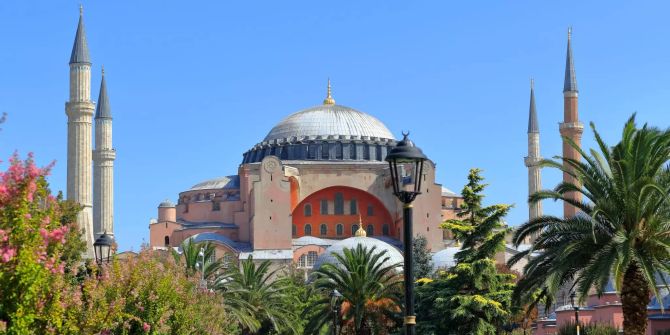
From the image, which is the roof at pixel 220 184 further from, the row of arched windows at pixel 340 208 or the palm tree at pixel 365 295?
the palm tree at pixel 365 295

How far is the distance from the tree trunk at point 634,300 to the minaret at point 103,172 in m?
44.9

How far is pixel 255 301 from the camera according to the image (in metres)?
39.8

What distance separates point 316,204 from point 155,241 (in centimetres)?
1007

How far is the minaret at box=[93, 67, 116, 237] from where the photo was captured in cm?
6200

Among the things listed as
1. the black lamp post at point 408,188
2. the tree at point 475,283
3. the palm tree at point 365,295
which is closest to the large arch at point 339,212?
the palm tree at point 365,295

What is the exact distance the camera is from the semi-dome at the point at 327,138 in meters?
71.1

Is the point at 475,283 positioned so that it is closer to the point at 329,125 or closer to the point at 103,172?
the point at 103,172

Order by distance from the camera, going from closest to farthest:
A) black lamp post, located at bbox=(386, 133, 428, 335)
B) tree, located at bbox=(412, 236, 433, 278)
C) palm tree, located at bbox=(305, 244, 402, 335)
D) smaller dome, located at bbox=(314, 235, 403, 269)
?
black lamp post, located at bbox=(386, 133, 428, 335), palm tree, located at bbox=(305, 244, 402, 335), tree, located at bbox=(412, 236, 433, 278), smaller dome, located at bbox=(314, 235, 403, 269)

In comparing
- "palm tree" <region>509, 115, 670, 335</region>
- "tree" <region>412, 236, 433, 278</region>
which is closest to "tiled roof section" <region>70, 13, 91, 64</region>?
"tree" <region>412, 236, 433, 278</region>

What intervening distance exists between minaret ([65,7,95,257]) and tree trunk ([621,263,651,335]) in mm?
38742

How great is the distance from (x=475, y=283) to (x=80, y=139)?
28651 mm

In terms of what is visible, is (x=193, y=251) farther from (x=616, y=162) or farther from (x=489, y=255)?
(x=616, y=162)

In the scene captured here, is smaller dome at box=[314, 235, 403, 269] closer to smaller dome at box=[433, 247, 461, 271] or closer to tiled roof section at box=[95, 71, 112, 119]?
smaller dome at box=[433, 247, 461, 271]

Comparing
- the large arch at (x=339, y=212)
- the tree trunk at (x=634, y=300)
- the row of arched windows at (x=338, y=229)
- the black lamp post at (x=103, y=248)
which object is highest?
the large arch at (x=339, y=212)
